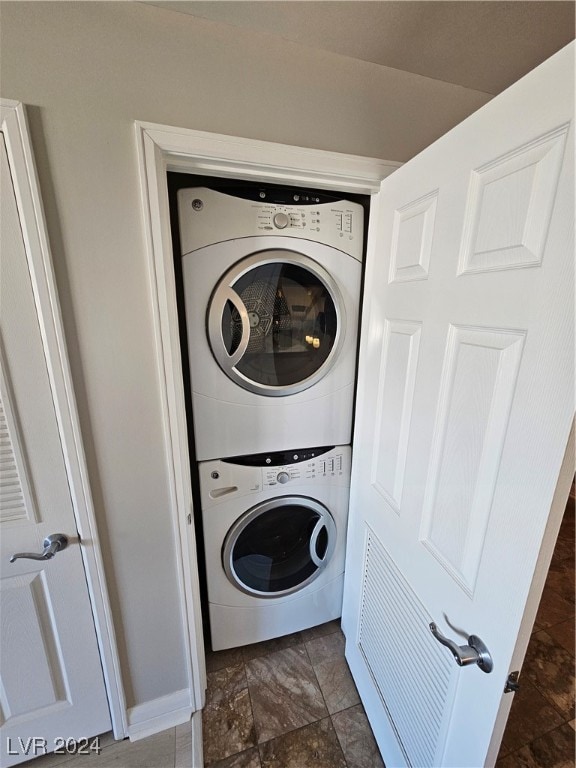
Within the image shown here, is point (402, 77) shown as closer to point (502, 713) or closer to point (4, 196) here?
point (4, 196)

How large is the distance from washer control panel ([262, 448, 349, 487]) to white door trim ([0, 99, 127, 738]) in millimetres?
614

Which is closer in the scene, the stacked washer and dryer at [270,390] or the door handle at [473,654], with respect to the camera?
the door handle at [473,654]

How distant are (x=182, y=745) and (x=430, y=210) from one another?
197 cm

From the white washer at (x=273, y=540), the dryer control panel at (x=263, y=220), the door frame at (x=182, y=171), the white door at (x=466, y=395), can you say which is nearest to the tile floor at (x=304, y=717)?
the white washer at (x=273, y=540)

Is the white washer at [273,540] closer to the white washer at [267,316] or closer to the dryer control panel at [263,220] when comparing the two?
the white washer at [267,316]

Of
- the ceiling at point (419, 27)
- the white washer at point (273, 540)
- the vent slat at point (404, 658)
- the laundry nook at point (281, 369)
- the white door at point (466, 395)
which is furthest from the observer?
the white washer at point (273, 540)

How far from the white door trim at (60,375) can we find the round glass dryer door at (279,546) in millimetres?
455

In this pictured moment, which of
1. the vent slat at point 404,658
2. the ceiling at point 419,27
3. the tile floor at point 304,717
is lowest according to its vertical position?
the tile floor at point 304,717

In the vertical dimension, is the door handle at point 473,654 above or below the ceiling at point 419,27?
below

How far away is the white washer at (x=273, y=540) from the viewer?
50.2 inches

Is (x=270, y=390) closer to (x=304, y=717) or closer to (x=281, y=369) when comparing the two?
(x=281, y=369)

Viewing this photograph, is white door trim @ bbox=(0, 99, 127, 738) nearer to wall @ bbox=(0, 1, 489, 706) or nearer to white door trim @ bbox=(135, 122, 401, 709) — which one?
wall @ bbox=(0, 1, 489, 706)

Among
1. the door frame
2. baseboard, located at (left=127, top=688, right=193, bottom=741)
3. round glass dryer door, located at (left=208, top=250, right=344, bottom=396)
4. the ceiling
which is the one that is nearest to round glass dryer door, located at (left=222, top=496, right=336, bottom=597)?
the door frame

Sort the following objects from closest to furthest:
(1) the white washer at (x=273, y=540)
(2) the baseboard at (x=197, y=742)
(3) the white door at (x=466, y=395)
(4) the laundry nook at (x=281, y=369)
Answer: (3) the white door at (x=466, y=395) → (4) the laundry nook at (x=281, y=369) → (2) the baseboard at (x=197, y=742) → (1) the white washer at (x=273, y=540)
